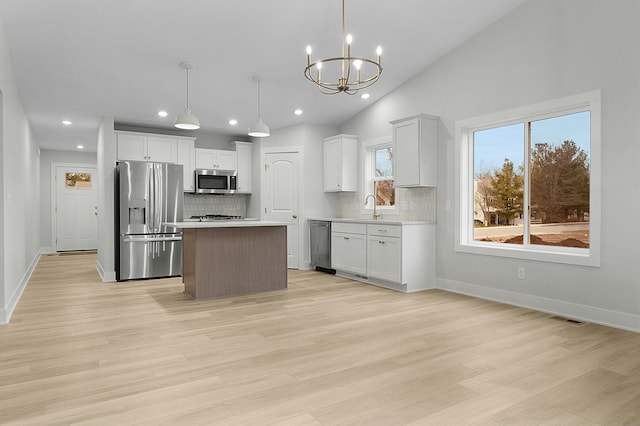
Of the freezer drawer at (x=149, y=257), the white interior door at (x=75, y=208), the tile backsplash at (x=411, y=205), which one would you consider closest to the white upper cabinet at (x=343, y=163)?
the tile backsplash at (x=411, y=205)

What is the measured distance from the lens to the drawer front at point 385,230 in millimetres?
5254

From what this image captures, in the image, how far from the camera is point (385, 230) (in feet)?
18.0

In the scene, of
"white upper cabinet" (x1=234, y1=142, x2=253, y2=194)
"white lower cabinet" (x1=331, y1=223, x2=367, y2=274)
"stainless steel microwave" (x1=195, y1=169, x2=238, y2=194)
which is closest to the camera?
"white lower cabinet" (x1=331, y1=223, x2=367, y2=274)

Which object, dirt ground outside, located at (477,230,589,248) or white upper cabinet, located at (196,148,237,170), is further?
white upper cabinet, located at (196,148,237,170)

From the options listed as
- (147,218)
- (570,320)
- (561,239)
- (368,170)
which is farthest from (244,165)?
(570,320)

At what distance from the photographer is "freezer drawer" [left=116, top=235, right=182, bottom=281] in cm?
622

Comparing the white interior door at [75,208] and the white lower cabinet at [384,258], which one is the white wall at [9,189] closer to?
the white lower cabinet at [384,258]

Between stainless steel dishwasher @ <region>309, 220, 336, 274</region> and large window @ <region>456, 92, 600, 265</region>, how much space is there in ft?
7.44

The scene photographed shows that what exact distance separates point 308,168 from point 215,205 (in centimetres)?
202

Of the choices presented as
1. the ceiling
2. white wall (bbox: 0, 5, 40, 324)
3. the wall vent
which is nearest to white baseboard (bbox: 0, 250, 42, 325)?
white wall (bbox: 0, 5, 40, 324)

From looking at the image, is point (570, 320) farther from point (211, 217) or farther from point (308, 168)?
point (211, 217)

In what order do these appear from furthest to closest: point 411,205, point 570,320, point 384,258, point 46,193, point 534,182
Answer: point 46,193
point 411,205
point 384,258
point 534,182
point 570,320

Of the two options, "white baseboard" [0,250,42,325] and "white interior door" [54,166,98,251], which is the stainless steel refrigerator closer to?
"white baseboard" [0,250,42,325]

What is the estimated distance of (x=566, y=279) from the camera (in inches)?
159
